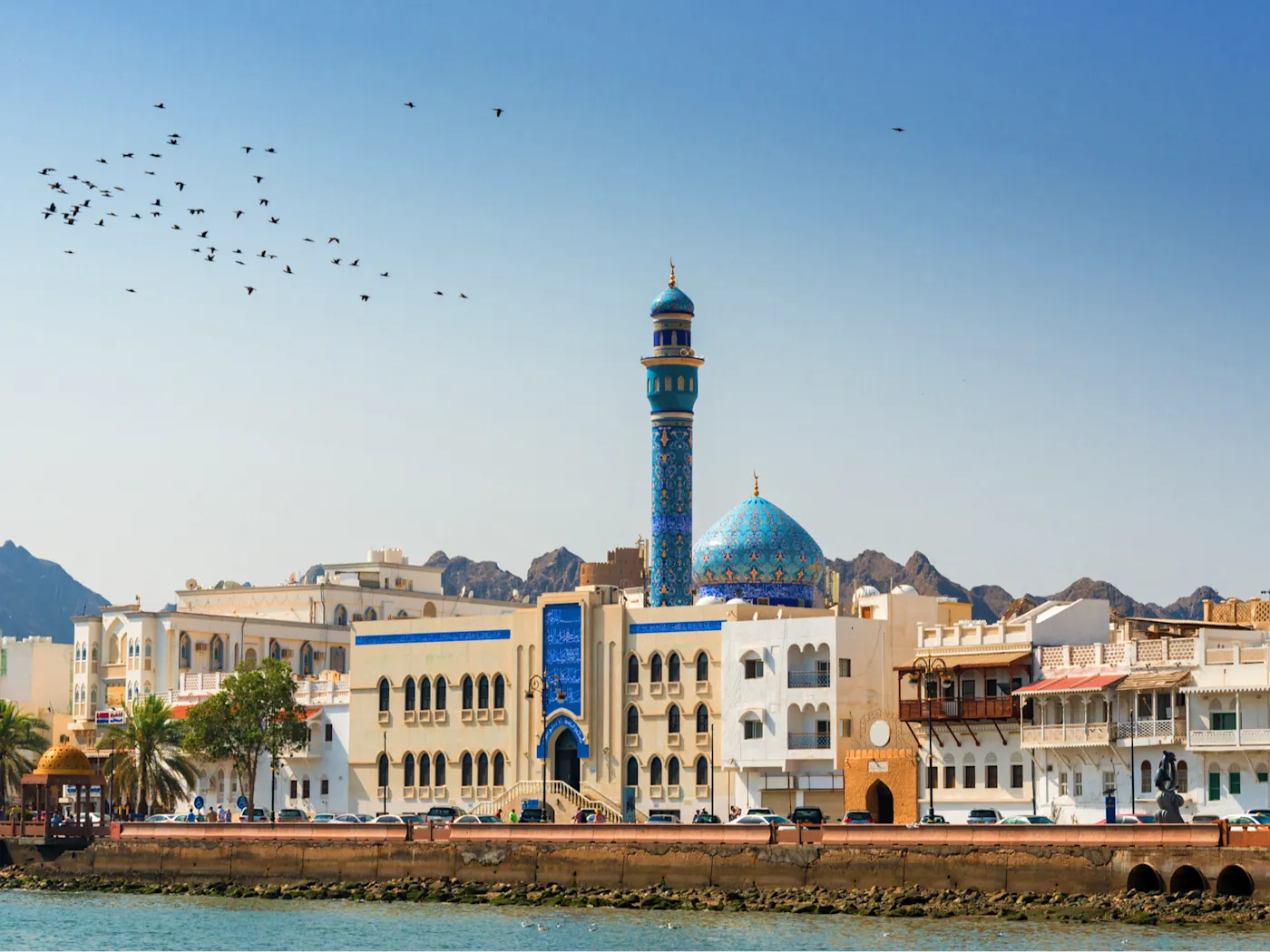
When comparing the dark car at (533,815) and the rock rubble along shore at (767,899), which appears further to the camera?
the dark car at (533,815)

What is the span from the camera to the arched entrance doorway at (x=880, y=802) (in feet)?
245

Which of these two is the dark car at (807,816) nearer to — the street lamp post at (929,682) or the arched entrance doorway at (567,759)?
the street lamp post at (929,682)

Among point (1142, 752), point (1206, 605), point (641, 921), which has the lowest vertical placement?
point (641, 921)

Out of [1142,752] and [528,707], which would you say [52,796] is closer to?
[528,707]

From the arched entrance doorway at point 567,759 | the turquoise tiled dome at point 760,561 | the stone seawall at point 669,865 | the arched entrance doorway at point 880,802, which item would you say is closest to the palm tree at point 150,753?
the stone seawall at point 669,865

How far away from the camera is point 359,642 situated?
88.5m

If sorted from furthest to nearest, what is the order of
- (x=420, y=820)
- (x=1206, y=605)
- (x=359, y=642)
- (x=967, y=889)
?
1. (x=359, y=642)
2. (x=1206, y=605)
3. (x=420, y=820)
4. (x=967, y=889)

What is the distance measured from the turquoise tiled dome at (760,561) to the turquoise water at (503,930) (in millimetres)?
23498

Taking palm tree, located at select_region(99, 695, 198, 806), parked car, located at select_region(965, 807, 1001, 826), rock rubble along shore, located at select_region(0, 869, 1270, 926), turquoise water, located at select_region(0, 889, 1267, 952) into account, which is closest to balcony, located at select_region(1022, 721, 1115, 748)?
parked car, located at select_region(965, 807, 1001, 826)

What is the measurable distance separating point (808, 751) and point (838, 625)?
4291mm

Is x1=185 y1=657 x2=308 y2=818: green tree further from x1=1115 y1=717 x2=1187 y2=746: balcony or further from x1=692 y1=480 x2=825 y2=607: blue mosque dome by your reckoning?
x1=1115 y1=717 x2=1187 y2=746: balcony

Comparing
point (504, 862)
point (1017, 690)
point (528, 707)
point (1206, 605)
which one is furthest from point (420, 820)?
point (1206, 605)

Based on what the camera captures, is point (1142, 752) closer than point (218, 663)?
Yes

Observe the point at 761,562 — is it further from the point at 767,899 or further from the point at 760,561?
the point at 767,899
